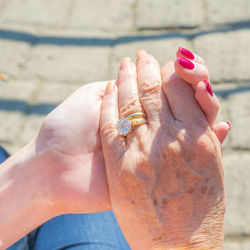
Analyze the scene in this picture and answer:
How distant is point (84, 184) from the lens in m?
1.60

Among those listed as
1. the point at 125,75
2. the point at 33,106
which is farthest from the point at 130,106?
the point at 33,106

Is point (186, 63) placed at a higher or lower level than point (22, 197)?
higher

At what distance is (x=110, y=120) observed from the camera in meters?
1.63

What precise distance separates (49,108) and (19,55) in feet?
2.81

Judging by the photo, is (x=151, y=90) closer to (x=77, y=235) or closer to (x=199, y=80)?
(x=199, y=80)

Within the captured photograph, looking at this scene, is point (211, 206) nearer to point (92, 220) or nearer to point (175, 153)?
point (175, 153)

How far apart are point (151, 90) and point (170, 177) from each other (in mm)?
422

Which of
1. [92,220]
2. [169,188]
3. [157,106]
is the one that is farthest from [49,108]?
[169,188]

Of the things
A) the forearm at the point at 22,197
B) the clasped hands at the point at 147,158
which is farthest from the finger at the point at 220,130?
the forearm at the point at 22,197

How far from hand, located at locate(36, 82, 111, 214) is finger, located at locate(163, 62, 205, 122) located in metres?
0.43

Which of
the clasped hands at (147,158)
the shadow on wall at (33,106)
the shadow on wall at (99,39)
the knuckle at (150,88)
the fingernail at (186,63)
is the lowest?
the shadow on wall at (33,106)

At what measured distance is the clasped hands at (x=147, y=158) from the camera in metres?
1.33

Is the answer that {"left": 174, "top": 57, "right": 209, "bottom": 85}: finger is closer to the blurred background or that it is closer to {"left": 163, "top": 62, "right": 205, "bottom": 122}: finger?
{"left": 163, "top": 62, "right": 205, "bottom": 122}: finger

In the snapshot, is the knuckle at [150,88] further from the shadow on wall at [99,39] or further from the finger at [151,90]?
the shadow on wall at [99,39]
